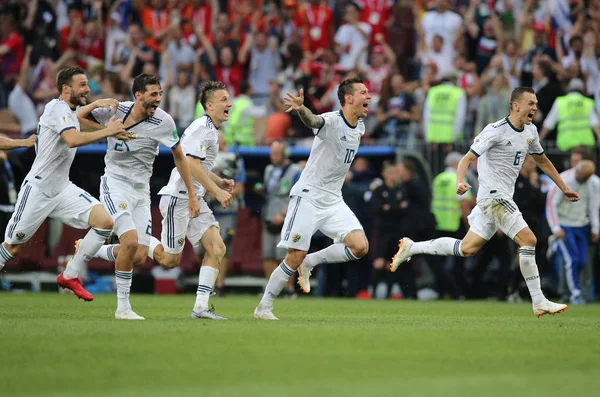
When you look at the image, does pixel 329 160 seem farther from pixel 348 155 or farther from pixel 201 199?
pixel 201 199

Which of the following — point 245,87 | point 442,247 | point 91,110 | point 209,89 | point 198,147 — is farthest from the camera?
point 245,87

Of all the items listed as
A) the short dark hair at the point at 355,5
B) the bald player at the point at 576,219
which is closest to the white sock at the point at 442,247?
the bald player at the point at 576,219

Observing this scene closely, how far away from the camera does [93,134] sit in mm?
11398

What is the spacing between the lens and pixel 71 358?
8336 millimetres

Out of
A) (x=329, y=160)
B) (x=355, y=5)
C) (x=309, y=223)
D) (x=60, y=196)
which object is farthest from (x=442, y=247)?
(x=355, y=5)

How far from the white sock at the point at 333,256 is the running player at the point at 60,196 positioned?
8.18 ft

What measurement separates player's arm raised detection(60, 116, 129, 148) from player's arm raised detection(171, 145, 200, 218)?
79 cm

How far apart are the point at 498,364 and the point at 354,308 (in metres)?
7.82

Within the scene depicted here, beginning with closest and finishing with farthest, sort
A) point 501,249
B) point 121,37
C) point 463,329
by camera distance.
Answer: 1. point 463,329
2. point 501,249
3. point 121,37

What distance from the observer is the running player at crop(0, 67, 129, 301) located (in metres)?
12.4

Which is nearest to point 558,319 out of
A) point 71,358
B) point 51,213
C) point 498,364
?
point 498,364

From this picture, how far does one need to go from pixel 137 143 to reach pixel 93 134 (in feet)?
3.23

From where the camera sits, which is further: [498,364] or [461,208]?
[461,208]

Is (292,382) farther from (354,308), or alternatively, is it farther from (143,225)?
(354,308)
